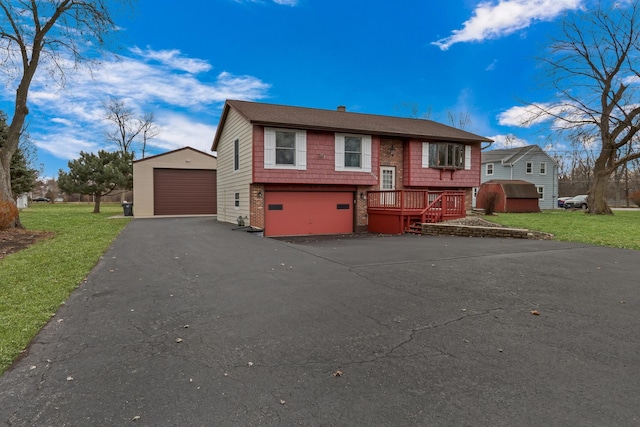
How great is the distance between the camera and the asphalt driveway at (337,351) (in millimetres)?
2287

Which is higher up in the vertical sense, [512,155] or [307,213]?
[512,155]

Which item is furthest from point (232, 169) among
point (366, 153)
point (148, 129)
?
point (148, 129)

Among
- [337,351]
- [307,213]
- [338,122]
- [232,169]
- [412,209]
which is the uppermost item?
[338,122]

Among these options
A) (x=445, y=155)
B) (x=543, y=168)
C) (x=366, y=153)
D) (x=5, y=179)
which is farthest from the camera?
(x=543, y=168)

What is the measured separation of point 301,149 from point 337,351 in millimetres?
12107

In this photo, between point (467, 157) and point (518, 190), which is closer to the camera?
point (467, 157)

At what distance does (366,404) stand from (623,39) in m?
28.9

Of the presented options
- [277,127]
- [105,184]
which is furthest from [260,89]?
[105,184]

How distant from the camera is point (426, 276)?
6.10 meters

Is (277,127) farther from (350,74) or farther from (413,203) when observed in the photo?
(350,74)

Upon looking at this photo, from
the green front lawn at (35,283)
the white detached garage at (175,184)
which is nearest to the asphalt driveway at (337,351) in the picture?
the green front lawn at (35,283)

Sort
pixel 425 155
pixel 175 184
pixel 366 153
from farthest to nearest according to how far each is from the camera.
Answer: pixel 175 184
pixel 425 155
pixel 366 153

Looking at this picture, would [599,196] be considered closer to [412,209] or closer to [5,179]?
[412,209]

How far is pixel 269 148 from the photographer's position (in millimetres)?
13961
